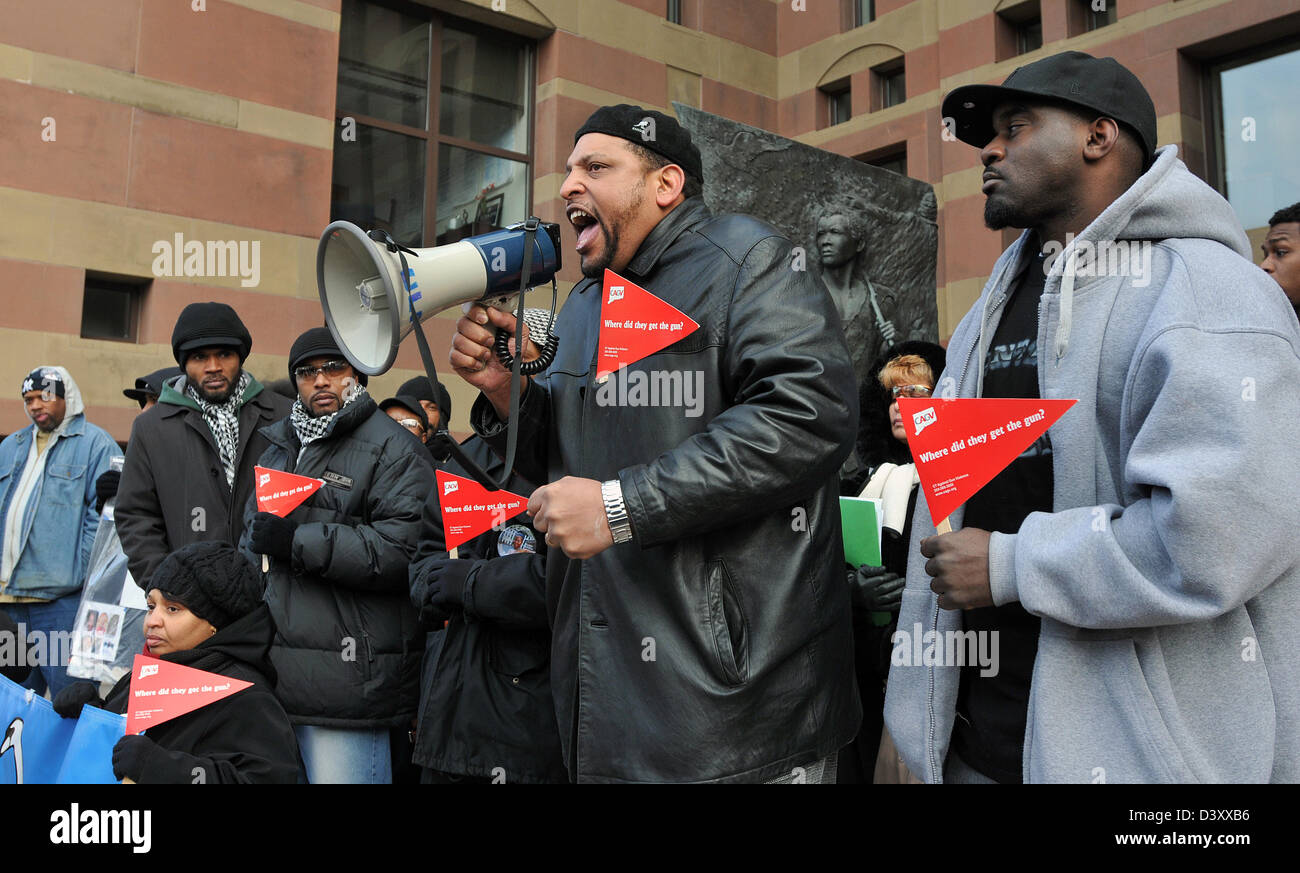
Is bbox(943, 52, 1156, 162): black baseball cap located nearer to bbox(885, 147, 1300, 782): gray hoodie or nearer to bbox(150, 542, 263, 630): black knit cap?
bbox(885, 147, 1300, 782): gray hoodie

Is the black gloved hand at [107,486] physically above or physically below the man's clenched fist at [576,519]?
above

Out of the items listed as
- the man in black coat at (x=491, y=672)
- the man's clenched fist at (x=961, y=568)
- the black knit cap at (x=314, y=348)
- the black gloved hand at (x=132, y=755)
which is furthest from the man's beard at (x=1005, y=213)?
the black knit cap at (x=314, y=348)

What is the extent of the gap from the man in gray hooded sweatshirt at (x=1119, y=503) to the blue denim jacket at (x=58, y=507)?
18.2 ft

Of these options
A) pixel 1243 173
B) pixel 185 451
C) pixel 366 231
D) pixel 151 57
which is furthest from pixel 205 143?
pixel 1243 173

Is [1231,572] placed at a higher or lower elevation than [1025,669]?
higher

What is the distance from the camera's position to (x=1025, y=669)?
2.07 metres

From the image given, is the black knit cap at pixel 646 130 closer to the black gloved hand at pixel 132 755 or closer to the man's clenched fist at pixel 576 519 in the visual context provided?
the man's clenched fist at pixel 576 519

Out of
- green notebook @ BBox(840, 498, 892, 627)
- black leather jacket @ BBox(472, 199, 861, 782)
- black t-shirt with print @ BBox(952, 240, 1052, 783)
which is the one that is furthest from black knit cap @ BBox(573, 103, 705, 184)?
green notebook @ BBox(840, 498, 892, 627)

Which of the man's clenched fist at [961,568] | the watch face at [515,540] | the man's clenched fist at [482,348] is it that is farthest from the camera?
the watch face at [515,540]

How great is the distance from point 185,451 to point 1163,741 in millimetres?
4281

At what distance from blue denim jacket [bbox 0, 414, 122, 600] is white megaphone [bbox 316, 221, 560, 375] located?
181 inches

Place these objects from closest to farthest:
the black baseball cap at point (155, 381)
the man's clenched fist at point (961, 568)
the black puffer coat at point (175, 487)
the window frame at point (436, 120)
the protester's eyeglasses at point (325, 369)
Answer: the man's clenched fist at point (961, 568)
the protester's eyeglasses at point (325, 369)
the black puffer coat at point (175, 487)
the black baseball cap at point (155, 381)
the window frame at point (436, 120)

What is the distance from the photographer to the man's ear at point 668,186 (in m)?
2.63
